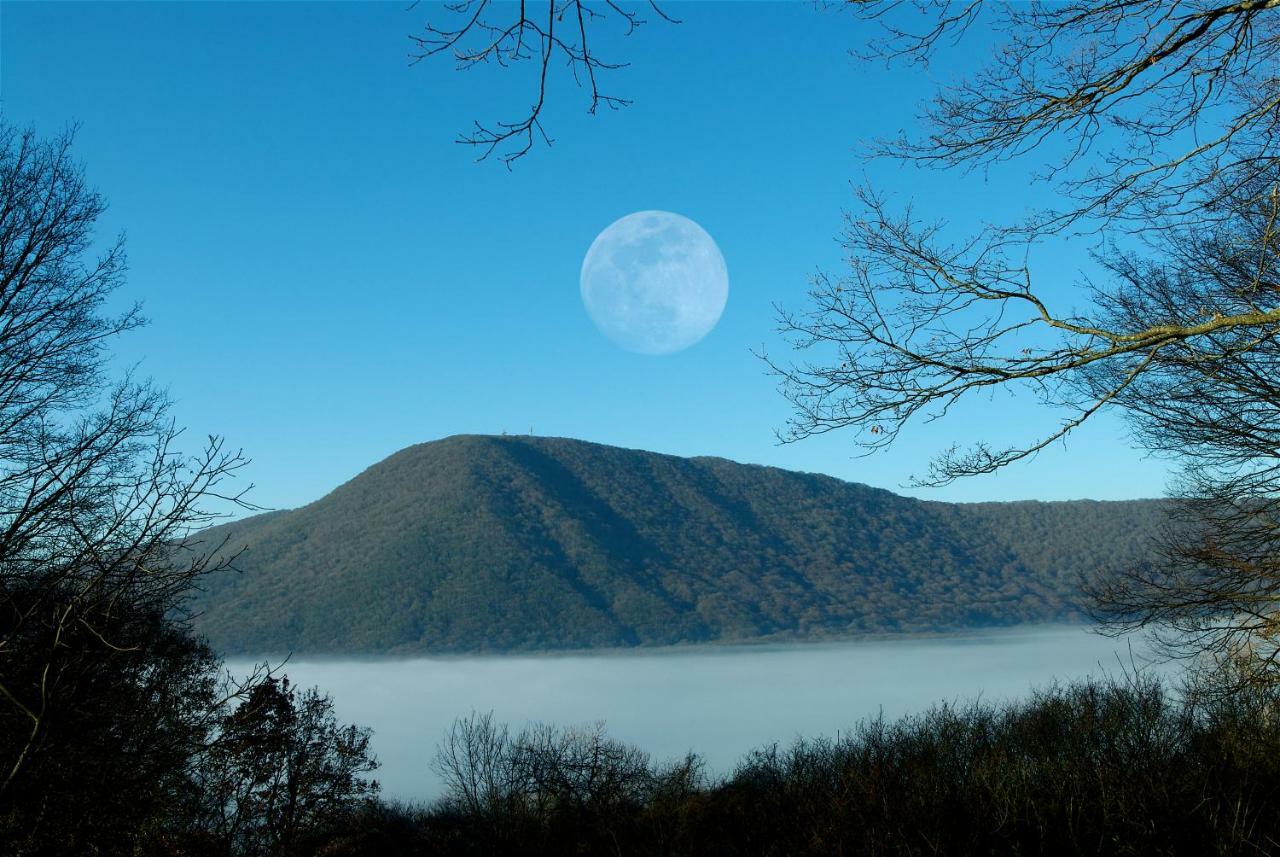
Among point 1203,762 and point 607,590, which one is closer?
point 1203,762

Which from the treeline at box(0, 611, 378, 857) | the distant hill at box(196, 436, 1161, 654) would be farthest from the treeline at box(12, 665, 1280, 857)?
the distant hill at box(196, 436, 1161, 654)

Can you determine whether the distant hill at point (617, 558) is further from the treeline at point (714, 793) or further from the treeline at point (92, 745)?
the treeline at point (92, 745)

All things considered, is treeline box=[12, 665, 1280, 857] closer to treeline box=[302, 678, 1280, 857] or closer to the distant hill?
treeline box=[302, 678, 1280, 857]

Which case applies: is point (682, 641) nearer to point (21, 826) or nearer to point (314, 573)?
point (314, 573)

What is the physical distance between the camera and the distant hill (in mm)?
108875

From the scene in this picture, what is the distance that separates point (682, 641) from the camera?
383 feet

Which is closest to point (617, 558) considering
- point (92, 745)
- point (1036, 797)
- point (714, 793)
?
point (714, 793)

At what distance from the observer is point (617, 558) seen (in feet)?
404

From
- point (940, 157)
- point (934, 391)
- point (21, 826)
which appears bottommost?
point (21, 826)

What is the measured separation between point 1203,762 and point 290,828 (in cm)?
2937

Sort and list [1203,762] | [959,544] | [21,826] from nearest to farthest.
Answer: [21,826]
[1203,762]
[959,544]

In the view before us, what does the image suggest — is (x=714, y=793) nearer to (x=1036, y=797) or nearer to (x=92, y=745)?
(x=1036, y=797)

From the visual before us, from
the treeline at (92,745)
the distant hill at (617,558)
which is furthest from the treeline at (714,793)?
the distant hill at (617,558)

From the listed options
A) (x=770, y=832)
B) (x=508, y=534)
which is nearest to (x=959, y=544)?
(x=508, y=534)
